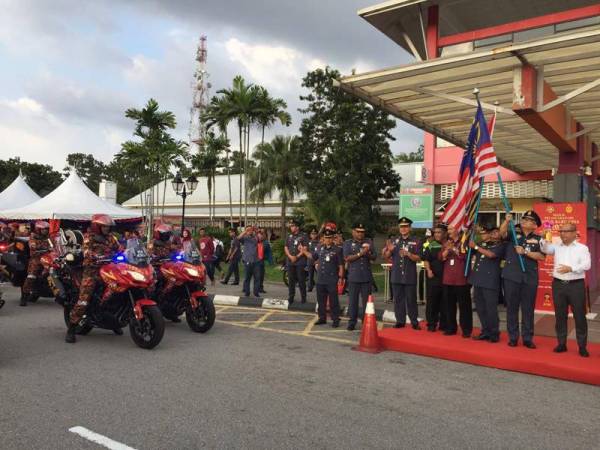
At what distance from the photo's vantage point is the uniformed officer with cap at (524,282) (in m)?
6.84

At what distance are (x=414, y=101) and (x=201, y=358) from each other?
6.48 metres

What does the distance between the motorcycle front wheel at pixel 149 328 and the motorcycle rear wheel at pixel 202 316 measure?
1.15 meters

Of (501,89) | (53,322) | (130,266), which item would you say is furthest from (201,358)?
(501,89)

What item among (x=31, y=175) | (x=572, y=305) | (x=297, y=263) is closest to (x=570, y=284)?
(x=572, y=305)

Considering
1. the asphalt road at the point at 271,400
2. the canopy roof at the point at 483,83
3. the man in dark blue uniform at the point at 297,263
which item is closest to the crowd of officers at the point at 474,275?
the asphalt road at the point at 271,400

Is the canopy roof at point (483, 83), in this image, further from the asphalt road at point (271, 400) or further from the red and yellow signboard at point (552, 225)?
the asphalt road at point (271, 400)

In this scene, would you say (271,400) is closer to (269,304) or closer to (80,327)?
(80,327)

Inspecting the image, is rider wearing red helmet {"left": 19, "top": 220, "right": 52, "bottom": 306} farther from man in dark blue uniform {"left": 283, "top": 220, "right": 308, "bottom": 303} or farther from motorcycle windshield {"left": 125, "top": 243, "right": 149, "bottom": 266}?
man in dark blue uniform {"left": 283, "top": 220, "right": 308, "bottom": 303}

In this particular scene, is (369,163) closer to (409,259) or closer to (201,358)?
(409,259)

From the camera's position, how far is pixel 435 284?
26.0 ft

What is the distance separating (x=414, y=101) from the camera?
33.2ft

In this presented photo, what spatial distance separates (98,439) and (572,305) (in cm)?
555

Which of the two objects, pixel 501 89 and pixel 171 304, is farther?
pixel 501 89

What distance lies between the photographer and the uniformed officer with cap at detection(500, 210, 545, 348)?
684 centimetres
